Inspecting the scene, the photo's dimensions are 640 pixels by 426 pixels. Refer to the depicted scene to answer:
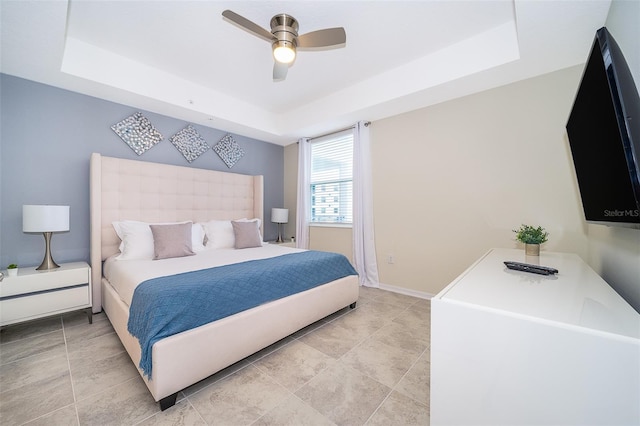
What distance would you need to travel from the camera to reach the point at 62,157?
8.68ft

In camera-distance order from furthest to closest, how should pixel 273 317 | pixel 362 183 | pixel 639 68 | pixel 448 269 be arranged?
pixel 362 183 → pixel 448 269 → pixel 273 317 → pixel 639 68

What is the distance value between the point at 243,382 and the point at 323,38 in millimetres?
2582

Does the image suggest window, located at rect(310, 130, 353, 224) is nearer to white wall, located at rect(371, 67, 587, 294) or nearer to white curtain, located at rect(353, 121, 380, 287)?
white curtain, located at rect(353, 121, 380, 287)

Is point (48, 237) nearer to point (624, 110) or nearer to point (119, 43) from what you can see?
point (119, 43)

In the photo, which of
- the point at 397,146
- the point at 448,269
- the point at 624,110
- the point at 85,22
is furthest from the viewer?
the point at 397,146

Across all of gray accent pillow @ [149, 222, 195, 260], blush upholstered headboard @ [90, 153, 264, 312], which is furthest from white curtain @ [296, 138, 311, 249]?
gray accent pillow @ [149, 222, 195, 260]

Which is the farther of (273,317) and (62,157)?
(62,157)

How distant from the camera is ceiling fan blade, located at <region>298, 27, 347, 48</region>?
1.85 meters

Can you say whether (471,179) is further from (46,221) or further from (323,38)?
(46,221)

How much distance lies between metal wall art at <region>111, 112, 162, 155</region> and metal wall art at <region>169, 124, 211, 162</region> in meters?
0.24

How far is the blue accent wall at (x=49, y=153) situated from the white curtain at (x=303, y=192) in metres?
2.26

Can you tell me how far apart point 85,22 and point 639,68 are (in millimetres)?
3743

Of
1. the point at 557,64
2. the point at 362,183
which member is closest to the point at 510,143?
the point at 557,64

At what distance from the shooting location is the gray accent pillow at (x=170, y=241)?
8.56 feet
